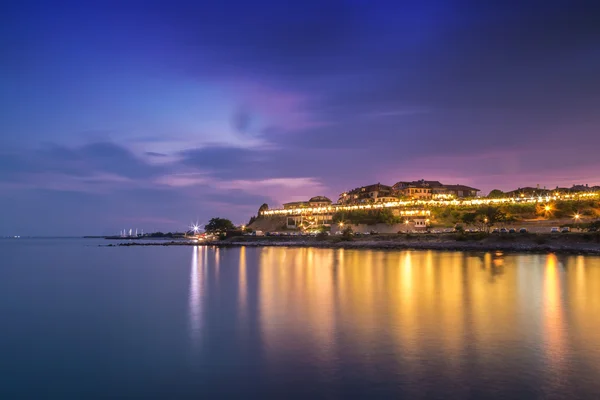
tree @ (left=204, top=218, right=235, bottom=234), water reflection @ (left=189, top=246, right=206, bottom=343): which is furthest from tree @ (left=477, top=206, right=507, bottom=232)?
tree @ (left=204, top=218, right=235, bottom=234)

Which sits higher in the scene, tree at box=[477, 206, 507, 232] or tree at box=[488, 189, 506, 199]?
tree at box=[488, 189, 506, 199]

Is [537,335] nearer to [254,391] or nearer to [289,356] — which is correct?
[289,356]

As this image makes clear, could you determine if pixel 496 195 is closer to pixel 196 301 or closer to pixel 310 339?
Answer: pixel 196 301

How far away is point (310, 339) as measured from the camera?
12836 mm

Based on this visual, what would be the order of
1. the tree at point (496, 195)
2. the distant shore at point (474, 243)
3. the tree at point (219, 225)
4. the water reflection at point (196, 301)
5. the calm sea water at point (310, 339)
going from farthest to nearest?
the tree at point (219, 225) < the tree at point (496, 195) < the distant shore at point (474, 243) < the water reflection at point (196, 301) < the calm sea water at point (310, 339)

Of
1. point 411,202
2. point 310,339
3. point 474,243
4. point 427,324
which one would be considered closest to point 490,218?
point 474,243

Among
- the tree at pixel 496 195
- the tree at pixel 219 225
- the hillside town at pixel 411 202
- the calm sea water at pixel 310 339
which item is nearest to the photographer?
the calm sea water at pixel 310 339

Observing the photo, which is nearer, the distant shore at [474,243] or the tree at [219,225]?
the distant shore at [474,243]

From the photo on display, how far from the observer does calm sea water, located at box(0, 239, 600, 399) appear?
9172 mm

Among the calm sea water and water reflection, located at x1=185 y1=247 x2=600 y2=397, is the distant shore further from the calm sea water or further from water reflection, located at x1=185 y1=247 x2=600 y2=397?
the calm sea water

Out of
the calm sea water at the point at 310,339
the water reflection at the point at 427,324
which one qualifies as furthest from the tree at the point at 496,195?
the calm sea water at the point at 310,339

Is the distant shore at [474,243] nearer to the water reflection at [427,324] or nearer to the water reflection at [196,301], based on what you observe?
the water reflection at [427,324]

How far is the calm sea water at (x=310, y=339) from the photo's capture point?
9.17 meters

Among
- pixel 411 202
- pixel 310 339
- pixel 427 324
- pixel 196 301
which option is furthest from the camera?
pixel 411 202
